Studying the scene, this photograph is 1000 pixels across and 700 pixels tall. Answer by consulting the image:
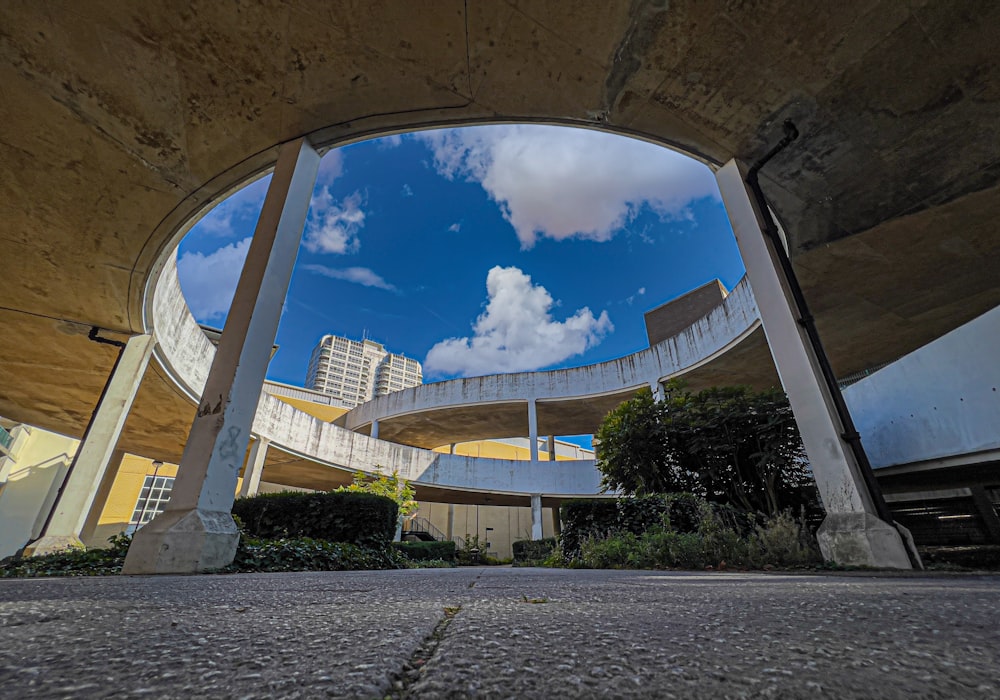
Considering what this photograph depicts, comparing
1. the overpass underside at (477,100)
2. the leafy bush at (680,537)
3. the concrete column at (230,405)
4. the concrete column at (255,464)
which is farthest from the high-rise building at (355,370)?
the concrete column at (230,405)

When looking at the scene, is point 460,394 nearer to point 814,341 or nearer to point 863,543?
point 814,341

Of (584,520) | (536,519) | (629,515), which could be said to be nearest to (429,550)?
(536,519)

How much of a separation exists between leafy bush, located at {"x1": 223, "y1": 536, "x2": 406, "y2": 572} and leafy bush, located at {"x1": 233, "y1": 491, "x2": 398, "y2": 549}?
105cm

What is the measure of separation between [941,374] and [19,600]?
832 cm

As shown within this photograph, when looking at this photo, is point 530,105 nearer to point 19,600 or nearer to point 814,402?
point 814,402

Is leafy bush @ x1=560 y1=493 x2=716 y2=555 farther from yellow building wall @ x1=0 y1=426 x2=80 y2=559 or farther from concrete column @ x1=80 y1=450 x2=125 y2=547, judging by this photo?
yellow building wall @ x1=0 y1=426 x2=80 y2=559

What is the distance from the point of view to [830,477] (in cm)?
421

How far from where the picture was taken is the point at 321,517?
7.07 metres

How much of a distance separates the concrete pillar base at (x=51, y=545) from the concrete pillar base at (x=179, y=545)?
183 inches

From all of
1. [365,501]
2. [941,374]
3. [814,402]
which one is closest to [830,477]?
[814,402]

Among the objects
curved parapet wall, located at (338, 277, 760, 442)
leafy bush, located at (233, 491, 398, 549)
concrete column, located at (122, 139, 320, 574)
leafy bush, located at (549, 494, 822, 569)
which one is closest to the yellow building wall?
curved parapet wall, located at (338, 277, 760, 442)

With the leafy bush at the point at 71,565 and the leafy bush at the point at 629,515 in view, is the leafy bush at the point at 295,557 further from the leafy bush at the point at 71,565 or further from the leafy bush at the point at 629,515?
the leafy bush at the point at 629,515

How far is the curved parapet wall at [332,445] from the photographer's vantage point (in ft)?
26.9

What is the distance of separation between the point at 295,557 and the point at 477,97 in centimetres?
525
